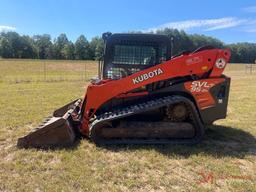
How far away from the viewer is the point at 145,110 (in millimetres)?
5859

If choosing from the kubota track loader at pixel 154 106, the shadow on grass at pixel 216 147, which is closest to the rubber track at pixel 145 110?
the kubota track loader at pixel 154 106

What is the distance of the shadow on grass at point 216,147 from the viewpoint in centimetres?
570

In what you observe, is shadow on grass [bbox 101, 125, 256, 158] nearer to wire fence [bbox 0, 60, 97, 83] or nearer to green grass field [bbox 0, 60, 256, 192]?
green grass field [bbox 0, 60, 256, 192]

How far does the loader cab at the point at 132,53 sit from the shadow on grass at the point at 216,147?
5.23 ft

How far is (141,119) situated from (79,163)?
172 centimetres

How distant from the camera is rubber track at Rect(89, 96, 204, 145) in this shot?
5.86 m

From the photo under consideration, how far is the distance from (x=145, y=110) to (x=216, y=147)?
155cm

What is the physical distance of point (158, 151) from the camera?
5.70m

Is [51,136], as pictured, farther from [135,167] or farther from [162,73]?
[162,73]

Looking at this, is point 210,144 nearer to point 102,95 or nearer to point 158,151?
point 158,151

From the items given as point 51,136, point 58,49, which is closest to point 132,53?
point 51,136

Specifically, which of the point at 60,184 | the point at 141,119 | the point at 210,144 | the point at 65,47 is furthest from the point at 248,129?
the point at 65,47

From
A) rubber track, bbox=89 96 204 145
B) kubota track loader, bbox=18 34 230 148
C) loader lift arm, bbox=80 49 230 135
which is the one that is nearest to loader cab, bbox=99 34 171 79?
kubota track loader, bbox=18 34 230 148

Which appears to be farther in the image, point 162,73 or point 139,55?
point 139,55
